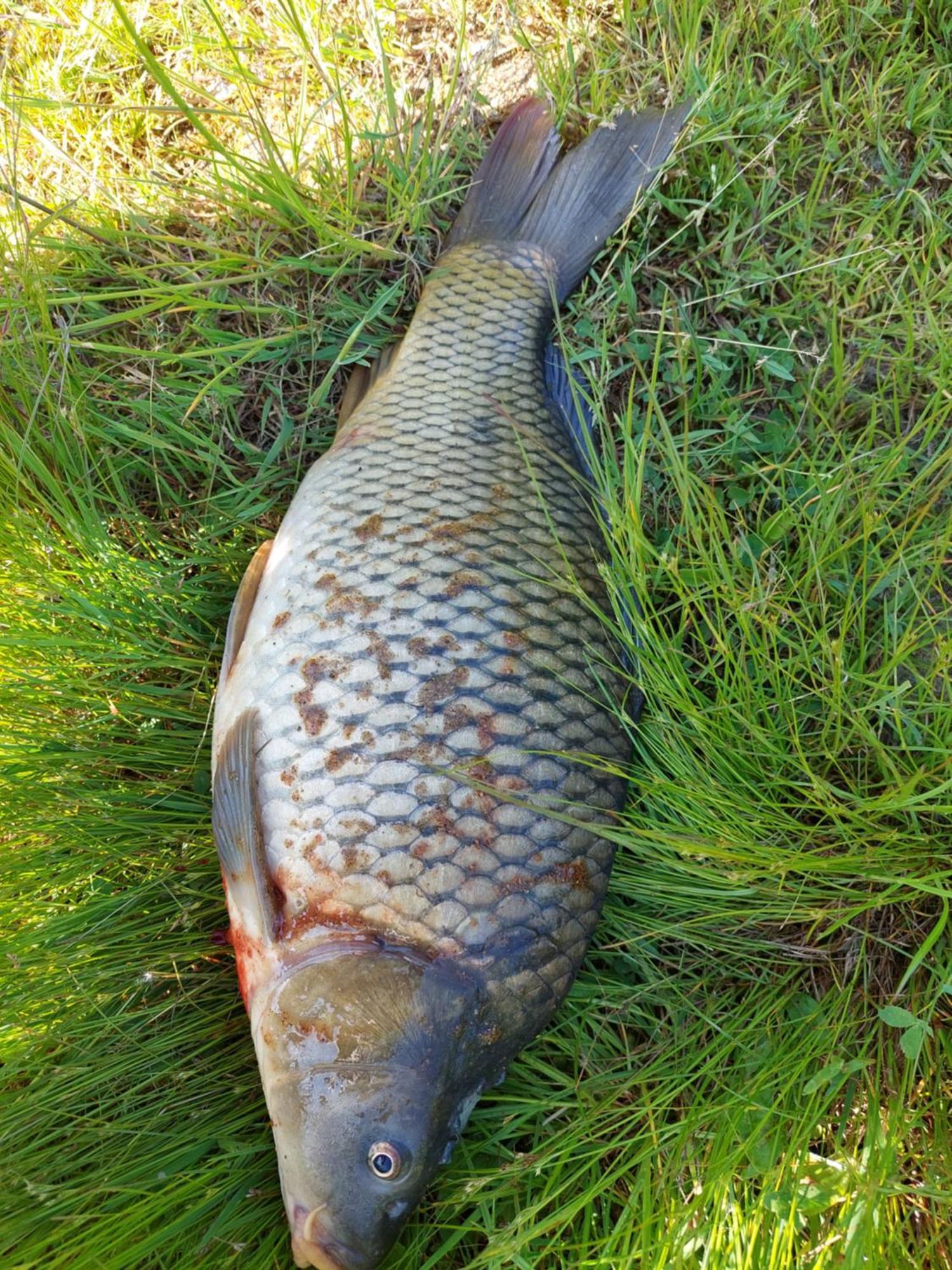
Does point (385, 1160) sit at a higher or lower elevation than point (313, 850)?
lower

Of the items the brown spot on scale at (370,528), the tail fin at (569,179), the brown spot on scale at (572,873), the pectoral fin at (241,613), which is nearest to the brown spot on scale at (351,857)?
the brown spot on scale at (572,873)

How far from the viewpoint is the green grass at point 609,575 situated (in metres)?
1.77

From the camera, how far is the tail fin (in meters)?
2.05

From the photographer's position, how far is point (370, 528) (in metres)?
1.71

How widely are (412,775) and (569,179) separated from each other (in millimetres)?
1485

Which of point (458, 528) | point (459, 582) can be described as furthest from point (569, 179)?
point (459, 582)

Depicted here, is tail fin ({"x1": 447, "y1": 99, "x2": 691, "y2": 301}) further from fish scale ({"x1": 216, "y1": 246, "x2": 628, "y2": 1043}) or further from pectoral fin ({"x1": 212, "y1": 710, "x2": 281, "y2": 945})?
pectoral fin ({"x1": 212, "y1": 710, "x2": 281, "y2": 945})

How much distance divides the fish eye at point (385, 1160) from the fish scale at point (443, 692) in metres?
0.30

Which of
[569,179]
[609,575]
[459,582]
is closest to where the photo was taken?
[459,582]

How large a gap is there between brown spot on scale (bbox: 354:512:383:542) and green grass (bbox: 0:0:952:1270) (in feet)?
1.62

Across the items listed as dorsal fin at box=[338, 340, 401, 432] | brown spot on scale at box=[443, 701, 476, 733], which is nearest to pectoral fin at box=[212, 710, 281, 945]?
brown spot on scale at box=[443, 701, 476, 733]

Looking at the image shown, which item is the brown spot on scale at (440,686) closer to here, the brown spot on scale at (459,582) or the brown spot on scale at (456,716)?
the brown spot on scale at (456,716)

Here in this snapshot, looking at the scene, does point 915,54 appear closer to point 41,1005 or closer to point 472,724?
point 472,724

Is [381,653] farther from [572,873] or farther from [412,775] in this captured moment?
[572,873]
